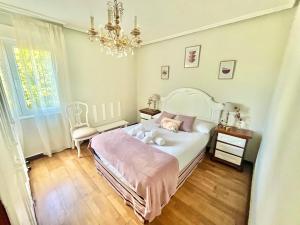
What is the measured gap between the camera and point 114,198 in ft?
5.83

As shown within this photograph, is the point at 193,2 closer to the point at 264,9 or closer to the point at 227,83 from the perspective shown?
the point at 264,9

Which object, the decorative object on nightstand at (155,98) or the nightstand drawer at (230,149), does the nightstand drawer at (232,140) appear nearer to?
the nightstand drawer at (230,149)

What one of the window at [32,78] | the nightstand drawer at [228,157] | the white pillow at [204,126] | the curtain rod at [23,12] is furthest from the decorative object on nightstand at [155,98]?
the curtain rod at [23,12]

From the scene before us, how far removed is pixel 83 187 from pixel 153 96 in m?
2.61

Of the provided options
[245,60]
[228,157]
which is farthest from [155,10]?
[228,157]

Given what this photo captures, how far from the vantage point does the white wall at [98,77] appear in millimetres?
2877

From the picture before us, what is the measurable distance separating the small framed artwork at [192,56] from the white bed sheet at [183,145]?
1.59 metres

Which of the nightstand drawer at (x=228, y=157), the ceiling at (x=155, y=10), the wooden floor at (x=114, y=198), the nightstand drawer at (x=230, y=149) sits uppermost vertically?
the ceiling at (x=155, y=10)

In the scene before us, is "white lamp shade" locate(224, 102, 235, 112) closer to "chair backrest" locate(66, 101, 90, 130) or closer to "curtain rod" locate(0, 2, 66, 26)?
"chair backrest" locate(66, 101, 90, 130)

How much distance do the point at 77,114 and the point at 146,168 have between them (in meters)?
2.28

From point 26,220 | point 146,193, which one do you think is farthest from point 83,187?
point 146,193

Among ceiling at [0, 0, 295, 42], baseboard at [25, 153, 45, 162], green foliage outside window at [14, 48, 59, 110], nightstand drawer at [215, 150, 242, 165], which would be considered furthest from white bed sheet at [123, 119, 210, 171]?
ceiling at [0, 0, 295, 42]

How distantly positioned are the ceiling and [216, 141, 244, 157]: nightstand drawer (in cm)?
221

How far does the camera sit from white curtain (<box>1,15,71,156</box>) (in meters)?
2.20
